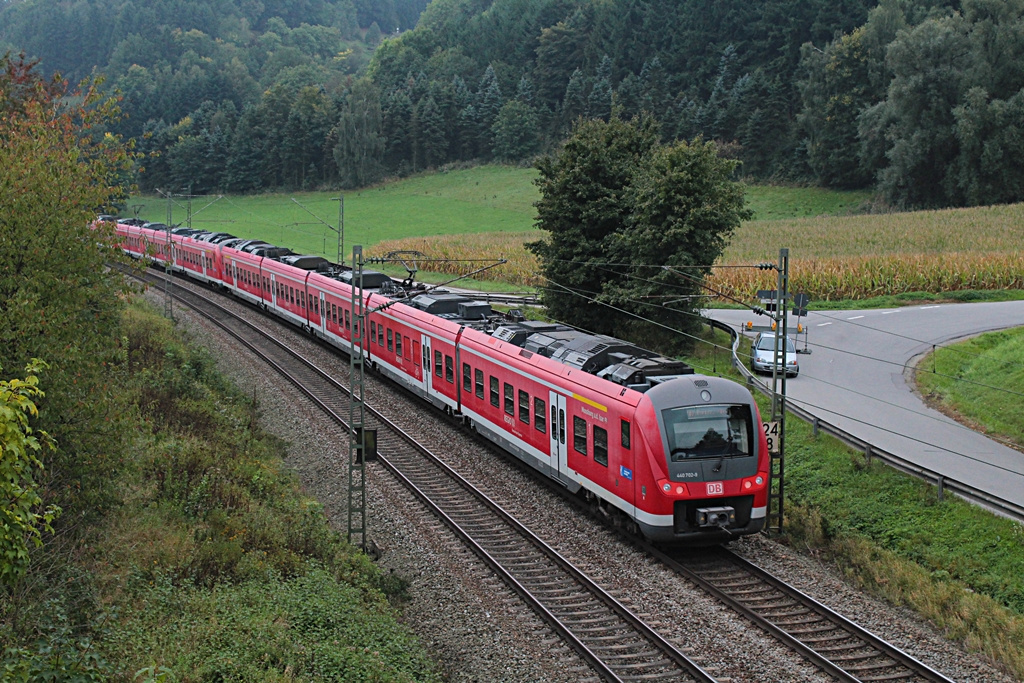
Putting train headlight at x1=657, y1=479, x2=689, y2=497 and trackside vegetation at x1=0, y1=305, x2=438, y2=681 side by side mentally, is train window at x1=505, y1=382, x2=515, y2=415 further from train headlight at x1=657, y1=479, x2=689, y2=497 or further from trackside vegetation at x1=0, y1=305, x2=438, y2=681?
train headlight at x1=657, y1=479, x2=689, y2=497

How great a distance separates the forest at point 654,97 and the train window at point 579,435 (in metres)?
63.3

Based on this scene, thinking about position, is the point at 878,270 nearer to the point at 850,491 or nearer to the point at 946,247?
the point at 946,247

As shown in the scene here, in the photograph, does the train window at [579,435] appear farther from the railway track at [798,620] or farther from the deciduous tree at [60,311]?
the deciduous tree at [60,311]

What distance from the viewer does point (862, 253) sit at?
51094 millimetres

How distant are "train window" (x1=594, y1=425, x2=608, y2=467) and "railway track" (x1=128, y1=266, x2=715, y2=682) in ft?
6.40

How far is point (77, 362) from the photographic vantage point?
14805 mm

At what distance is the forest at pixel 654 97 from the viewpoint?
72625mm

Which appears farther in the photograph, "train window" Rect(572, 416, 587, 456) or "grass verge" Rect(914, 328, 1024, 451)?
"grass verge" Rect(914, 328, 1024, 451)

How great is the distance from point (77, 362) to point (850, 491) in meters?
15.6

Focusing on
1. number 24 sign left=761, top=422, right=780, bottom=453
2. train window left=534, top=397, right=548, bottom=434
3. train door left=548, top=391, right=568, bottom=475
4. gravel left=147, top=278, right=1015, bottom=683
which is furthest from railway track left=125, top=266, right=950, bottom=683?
number 24 sign left=761, top=422, right=780, bottom=453

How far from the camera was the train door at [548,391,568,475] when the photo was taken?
64.5 ft

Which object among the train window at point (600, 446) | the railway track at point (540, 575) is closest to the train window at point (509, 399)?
the railway track at point (540, 575)

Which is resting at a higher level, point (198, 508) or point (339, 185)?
point (339, 185)

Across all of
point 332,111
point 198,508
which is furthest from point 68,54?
point 198,508
